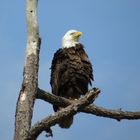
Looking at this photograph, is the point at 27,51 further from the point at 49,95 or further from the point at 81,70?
the point at 81,70

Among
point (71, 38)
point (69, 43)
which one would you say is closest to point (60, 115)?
point (69, 43)

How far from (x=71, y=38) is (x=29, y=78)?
10.3 ft

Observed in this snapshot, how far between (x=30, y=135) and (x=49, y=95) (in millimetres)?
1268

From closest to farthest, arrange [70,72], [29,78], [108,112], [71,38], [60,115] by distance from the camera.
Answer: [60,115]
[29,78]
[108,112]
[70,72]
[71,38]

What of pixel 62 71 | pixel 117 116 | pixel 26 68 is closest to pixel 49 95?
pixel 26 68

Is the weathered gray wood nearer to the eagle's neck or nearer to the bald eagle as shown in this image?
the bald eagle

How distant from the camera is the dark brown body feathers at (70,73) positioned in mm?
7805

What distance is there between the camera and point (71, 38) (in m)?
8.70

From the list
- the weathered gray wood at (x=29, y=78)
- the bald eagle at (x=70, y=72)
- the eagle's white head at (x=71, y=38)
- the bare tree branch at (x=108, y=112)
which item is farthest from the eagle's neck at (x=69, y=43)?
the weathered gray wood at (x=29, y=78)

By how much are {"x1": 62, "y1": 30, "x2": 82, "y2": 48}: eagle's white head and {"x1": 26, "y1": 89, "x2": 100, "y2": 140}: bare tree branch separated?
345 cm

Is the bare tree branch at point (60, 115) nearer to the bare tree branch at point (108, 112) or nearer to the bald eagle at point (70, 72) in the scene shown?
the bare tree branch at point (108, 112)

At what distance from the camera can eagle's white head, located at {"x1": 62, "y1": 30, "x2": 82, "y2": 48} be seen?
8516 millimetres

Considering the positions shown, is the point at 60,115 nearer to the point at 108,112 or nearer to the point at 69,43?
the point at 108,112

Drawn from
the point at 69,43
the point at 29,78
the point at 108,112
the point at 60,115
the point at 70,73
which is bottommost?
the point at 60,115
